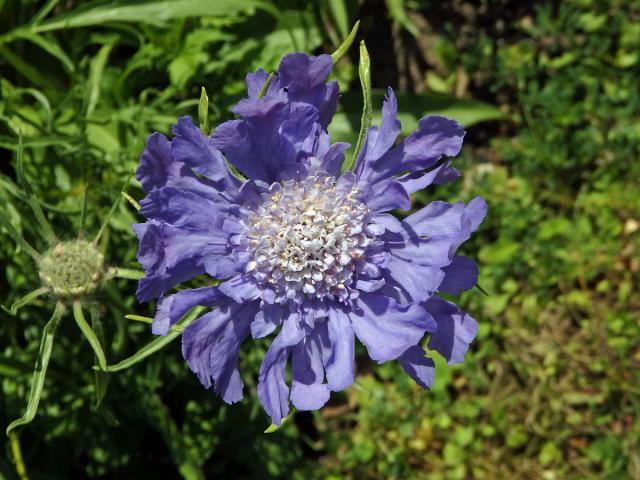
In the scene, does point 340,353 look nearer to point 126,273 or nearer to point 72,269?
point 126,273

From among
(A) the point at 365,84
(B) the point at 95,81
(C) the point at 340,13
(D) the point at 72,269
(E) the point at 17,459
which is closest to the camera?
(A) the point at 365,84

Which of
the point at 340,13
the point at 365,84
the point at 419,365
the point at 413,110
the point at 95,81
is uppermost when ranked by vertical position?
the point at 365,84

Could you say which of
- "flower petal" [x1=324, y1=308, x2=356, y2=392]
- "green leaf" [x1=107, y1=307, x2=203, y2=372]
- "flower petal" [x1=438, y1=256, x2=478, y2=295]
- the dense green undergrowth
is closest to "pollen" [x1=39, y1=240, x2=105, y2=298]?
"green leaf" [x1=107, y1=307, x2=203, y2=372]

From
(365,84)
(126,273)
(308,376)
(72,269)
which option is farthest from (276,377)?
(365,84)

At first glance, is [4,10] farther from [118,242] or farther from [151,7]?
[118,242]

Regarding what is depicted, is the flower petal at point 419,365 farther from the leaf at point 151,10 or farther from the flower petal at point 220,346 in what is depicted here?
the leaf at point 151,10

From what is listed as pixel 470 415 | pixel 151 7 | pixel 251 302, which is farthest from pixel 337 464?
pixel 151 7

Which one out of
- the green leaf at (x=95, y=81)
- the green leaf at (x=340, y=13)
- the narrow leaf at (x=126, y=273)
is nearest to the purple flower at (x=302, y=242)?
the narrow leaf at (x=126, y=273)
